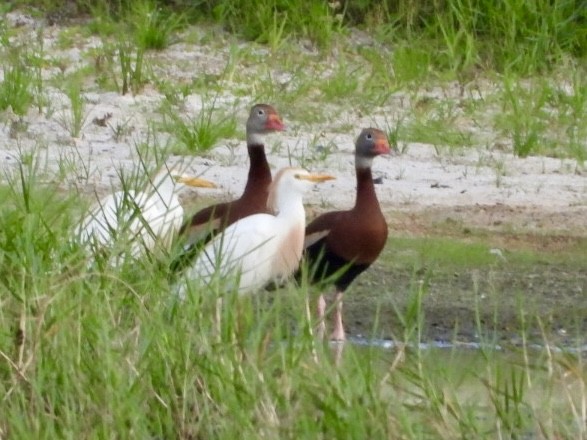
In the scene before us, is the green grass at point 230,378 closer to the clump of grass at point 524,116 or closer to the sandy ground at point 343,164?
the sandy ground at point 343,164

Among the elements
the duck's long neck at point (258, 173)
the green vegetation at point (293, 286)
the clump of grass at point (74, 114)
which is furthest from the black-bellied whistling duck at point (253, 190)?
the clump of grass at point (74, 114)

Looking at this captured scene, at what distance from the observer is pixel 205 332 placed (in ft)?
15.9

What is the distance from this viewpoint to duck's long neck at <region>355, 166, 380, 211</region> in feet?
26.0

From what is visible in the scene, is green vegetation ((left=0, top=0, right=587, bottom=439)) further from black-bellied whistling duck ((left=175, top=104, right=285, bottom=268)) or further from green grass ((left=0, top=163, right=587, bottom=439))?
black-bellied whistling duck ((left=175, top=104, right=285, bottom=268))

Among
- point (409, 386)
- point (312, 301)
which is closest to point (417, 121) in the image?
point (312, 301)

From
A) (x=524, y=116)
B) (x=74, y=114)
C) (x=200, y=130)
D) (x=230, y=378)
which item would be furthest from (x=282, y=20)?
(x=230, y=378)

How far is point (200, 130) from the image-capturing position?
31.3ft

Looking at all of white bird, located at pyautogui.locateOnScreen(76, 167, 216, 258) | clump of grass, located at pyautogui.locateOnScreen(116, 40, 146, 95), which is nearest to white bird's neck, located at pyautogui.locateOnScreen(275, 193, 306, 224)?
white bird, located at pyautogui.locateOnScreen(76, 167, 216, 258)

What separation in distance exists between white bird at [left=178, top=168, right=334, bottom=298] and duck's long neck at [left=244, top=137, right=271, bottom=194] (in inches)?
11.5

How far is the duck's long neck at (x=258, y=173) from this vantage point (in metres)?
8.07

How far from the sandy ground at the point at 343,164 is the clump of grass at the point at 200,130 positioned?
70 millimetres

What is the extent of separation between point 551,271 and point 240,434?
420 centimetres

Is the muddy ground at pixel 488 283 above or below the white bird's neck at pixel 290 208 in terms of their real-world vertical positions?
below

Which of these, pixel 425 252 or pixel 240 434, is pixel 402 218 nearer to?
pixel 425 252
